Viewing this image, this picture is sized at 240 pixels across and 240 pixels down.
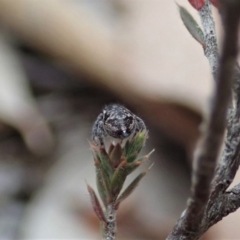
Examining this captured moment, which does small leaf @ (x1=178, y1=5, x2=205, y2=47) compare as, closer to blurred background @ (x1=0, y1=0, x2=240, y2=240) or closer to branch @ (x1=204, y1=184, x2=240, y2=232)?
branch @ (x1=204, y1=184, x2=240, y2=232)

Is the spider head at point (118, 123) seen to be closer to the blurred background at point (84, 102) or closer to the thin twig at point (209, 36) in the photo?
the thin twig at point (209, 36)

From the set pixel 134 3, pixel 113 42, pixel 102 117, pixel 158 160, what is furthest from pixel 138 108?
pixel 102 117

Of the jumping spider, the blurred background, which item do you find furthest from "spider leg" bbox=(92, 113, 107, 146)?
the blurred background

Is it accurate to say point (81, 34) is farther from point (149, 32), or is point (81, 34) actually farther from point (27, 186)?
point (27, 186)

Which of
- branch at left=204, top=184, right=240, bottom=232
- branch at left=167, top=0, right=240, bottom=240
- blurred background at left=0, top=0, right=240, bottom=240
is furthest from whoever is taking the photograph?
blurred background at left=0, top=0, right=240, bottom=240

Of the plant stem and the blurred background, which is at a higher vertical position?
the blurred background

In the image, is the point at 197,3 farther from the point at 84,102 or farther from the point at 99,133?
the point at 84,102

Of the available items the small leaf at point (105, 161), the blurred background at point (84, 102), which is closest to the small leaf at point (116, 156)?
the small leaf at point (105, 161)

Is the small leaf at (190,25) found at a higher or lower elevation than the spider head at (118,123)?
higher
